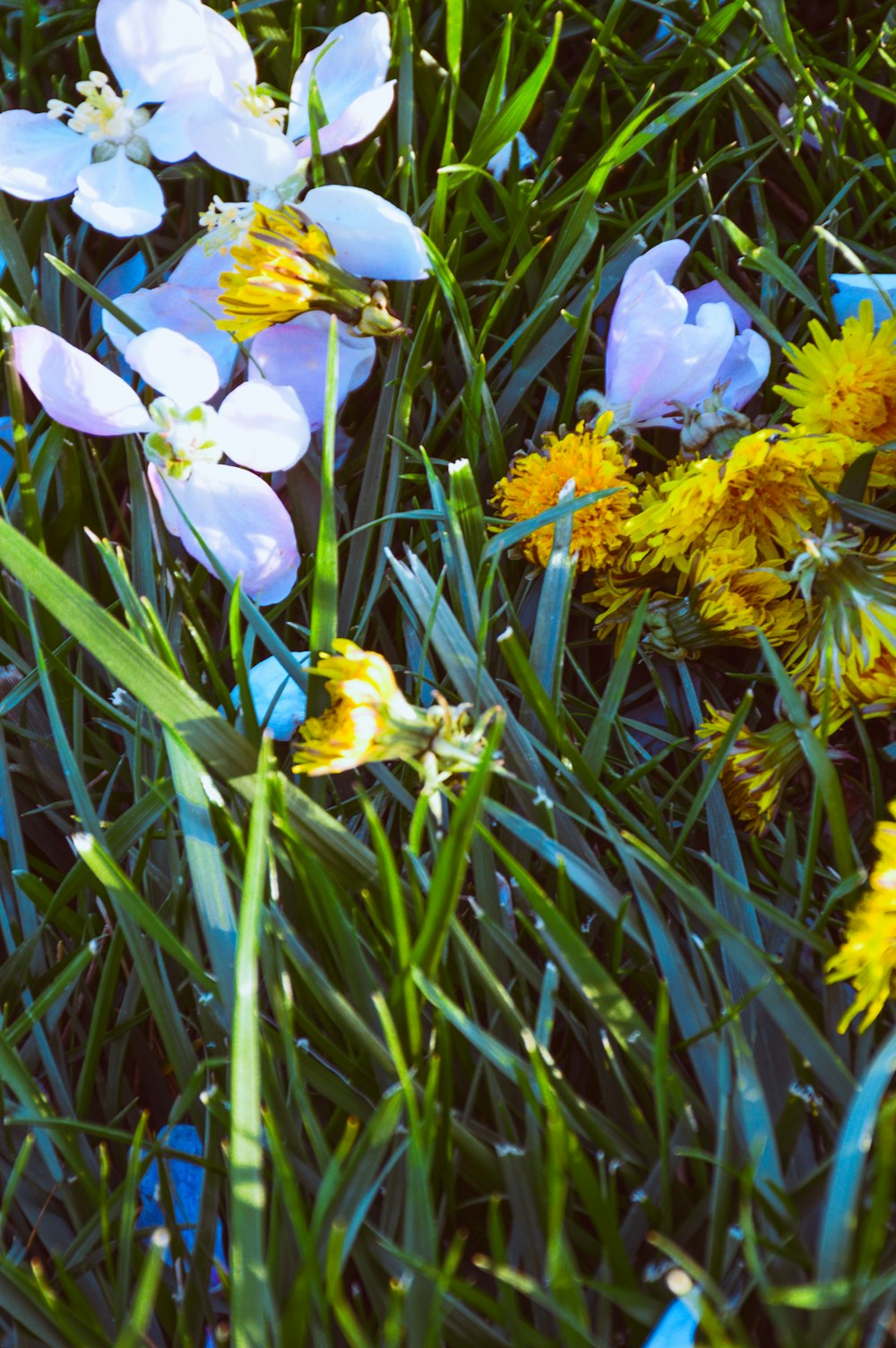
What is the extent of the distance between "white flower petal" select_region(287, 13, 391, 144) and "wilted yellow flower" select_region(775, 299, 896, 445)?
32cm

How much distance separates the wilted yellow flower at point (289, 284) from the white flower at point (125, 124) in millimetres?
98

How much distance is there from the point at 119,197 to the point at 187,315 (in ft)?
0.30

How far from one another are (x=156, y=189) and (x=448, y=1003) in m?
0.54

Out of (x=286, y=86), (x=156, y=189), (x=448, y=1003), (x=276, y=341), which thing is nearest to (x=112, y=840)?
(x=448, y=1003)

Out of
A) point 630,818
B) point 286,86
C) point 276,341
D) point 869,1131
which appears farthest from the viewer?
point 286,86

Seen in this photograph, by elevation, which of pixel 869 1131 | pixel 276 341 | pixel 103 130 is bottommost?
pixel 869 1131

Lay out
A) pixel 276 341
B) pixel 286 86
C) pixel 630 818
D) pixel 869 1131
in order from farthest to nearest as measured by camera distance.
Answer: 1. pixel 286 86
2. pixel 276 341
3. pixel 630 818
4. pixel 869 1131

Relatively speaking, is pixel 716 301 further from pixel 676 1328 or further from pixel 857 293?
pixel 676 1328

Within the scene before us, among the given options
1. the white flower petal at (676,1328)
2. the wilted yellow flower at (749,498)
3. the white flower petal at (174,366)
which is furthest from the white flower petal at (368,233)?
the white flower petal at (676,1328)

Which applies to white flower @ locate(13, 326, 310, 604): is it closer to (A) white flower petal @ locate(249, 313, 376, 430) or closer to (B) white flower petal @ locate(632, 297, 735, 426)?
(A) white flower petal @ locate(249, 313, 376, 430)

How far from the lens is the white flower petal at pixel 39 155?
63 centimetres

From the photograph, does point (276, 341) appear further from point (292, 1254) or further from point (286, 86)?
point (292, 1254)

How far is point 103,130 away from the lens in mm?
636

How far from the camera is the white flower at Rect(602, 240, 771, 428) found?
544 mm
